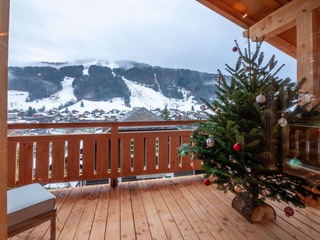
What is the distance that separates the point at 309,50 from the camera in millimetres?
2129

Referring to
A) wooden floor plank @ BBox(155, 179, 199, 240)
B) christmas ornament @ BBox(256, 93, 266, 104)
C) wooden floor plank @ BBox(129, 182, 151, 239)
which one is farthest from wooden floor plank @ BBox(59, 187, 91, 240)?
christmas ornament @ BBox(256, 93, 266, 104)

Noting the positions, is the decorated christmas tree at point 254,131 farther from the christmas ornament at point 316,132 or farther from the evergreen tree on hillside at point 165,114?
the evergreen tree on hillside at point 165,114

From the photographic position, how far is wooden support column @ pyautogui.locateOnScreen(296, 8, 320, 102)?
2.01 metres

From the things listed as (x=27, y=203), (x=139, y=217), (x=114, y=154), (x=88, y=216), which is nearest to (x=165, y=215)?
(x=139, y=217)

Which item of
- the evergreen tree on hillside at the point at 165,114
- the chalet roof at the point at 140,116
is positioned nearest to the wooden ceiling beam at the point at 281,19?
the evergreen tree on hillside at the point at 165,114

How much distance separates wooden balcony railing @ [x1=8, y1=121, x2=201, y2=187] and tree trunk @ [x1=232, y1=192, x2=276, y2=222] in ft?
3.94

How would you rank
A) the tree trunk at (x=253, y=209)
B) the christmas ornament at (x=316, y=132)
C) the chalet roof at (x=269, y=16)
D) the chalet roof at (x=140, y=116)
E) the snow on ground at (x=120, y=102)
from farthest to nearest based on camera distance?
the chalet roof at (x=140, y=116)
the snow on ground at (x=120, y=102)
the chalet roof at (x=269, y=16)
the tree trunk at (x=253, y=209)
the christmas ornament at (x=316, y=132)

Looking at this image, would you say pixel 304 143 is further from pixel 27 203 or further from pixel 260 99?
pixel 27 203

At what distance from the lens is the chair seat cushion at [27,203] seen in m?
1.46

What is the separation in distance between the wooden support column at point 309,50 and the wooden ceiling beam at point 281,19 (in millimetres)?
64

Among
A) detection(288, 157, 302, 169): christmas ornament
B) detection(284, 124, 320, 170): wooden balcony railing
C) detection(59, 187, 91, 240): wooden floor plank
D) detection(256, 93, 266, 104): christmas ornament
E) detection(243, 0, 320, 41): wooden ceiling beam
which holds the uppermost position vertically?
detection(243, 0, 320, 41): wooden ceiling beam

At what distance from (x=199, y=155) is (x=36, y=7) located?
2.84m

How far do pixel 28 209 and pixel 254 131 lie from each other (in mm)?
2000

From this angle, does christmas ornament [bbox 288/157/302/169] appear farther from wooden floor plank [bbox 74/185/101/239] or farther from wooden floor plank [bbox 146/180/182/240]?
wooden floor plank [bbox 74/185/101/239]
